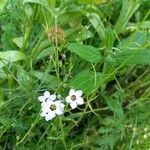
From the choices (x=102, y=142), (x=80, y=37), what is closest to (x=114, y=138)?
(x=102, y=142)

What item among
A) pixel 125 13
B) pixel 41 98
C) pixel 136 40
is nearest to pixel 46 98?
pixel 41 98

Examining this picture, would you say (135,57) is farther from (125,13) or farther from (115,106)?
→ (125,13)

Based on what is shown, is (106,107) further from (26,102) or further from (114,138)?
(26,102)

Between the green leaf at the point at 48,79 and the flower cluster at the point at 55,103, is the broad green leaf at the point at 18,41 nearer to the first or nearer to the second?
the green leaf at the point at 48,79

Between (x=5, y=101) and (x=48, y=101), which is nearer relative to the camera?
(x=48, y=101)

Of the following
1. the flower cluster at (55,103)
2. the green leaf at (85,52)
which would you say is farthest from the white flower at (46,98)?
the green leaf at (85,52)

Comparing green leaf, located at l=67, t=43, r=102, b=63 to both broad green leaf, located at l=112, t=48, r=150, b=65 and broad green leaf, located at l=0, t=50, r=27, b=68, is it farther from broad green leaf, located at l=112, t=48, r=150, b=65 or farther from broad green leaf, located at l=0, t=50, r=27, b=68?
broad green leaf, located at l=0, t=50, r=27, b=68
